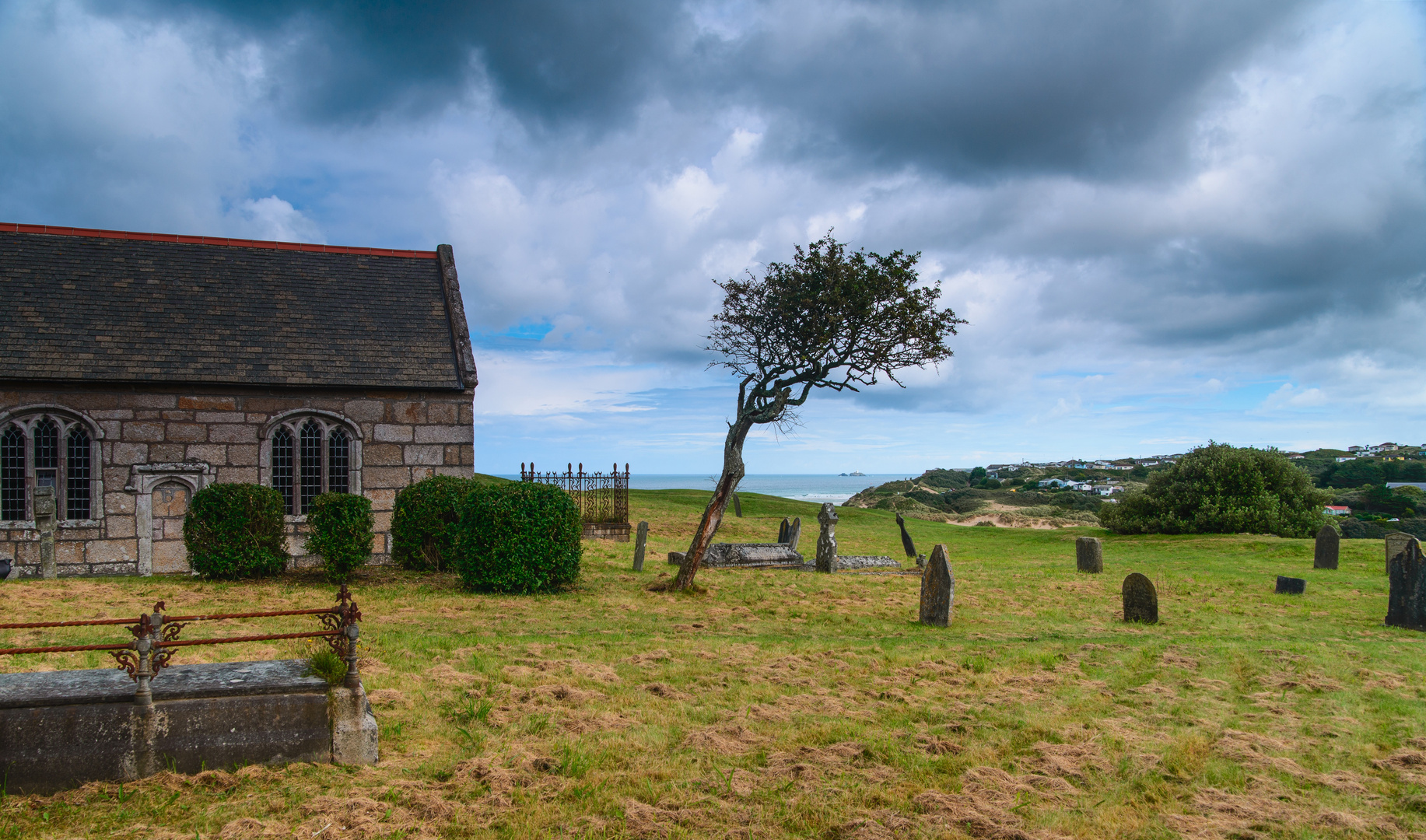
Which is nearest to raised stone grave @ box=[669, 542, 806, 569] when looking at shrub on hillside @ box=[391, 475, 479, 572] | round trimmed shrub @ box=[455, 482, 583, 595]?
round trimmed shrub @ box=[455, 482, 583, 595]

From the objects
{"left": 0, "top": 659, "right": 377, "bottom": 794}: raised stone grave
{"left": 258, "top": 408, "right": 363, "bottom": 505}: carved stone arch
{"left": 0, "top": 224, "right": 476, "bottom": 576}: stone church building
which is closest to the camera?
{"left": 0, "top": 659, "right": 377, "bottom": 794}: raised stone grave

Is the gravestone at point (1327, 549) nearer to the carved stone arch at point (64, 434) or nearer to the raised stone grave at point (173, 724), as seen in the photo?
the raised stone grave at point (173, 724)

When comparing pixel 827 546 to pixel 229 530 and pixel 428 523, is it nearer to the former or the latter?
pixel 428 523

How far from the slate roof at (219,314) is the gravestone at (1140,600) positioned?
47.4ft

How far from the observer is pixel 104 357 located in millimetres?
16531

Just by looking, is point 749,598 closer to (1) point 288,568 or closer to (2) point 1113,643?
(2) point 1113,643

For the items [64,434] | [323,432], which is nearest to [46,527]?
[64,434]

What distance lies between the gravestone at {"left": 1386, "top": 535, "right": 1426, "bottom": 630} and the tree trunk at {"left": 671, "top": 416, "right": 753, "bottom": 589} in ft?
38.6

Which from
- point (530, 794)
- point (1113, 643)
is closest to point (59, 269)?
point (530, 794)

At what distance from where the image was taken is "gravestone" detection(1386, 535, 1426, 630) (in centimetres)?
1314

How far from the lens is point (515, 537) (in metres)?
13.8

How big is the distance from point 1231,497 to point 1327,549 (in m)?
12.5

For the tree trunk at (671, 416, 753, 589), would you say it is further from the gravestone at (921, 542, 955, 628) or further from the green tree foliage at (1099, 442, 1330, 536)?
the green tree foliage at (1099, 442, 1330, 536)

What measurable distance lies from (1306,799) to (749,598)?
32.3 ft
